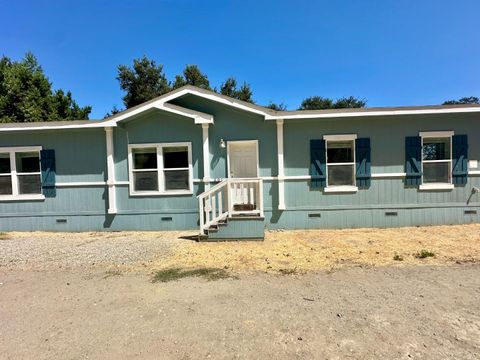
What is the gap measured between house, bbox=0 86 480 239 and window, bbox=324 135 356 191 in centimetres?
3

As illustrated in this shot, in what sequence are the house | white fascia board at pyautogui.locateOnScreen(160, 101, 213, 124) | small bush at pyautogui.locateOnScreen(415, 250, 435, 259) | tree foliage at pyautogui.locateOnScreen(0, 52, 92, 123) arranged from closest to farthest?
small bush at pyautogui.locateOnScreen(415, 250, 435, 259)
white fascia board at pyautogui.locateOnScreen(160, 101, 213, 124)
the house
tree foliage at pyautogui.locateOnScreen(0, 52, 92, 123)

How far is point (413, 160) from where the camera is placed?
832cm

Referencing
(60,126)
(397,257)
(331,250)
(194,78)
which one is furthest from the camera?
(194,78)

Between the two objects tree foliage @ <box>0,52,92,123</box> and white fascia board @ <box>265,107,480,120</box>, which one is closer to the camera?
white fascia board @ <box>265,107,480,120</box>

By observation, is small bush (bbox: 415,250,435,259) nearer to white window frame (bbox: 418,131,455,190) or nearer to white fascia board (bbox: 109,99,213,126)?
white window frame (bbox: 418,131,455,190)

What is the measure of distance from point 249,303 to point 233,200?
176 inches

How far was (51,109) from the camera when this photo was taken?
19.8 meters

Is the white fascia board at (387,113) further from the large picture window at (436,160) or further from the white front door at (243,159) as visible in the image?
the white front door at (243,159)

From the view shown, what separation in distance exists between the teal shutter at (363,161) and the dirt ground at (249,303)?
2.34m

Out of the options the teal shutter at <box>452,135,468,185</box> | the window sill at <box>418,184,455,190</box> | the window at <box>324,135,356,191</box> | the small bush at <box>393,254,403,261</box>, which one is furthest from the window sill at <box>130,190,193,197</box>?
the teal shutter at <box>452,135,468,185</box>

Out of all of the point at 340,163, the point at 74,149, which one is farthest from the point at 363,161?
the point at 74,149

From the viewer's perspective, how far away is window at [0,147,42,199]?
891 centimetres

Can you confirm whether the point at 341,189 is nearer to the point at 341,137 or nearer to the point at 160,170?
the point at 341,137

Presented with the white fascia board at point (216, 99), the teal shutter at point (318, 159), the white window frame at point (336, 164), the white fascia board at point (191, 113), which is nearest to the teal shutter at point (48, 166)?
the white fascia board at point (191, 113)
